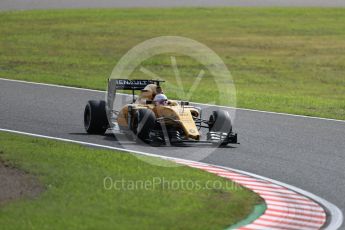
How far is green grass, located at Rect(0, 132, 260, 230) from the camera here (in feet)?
34.7

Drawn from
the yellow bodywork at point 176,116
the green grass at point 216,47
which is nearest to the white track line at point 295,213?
the yellow bodywork at point 176,116

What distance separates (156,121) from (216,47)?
66.3 feet

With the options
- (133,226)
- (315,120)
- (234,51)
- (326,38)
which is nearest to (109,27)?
(234,51)

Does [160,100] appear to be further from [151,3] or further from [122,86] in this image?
[151,3]

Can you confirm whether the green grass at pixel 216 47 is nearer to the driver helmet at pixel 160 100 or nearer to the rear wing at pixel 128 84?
the rear wing at pixel 128 84

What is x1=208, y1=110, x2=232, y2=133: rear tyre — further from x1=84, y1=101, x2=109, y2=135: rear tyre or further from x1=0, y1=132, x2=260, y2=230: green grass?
x1=0, y1=132, x2=260, y2=230: green grass

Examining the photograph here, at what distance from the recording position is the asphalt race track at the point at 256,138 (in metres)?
14.8

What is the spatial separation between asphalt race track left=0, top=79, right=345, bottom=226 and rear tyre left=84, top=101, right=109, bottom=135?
0.65ft

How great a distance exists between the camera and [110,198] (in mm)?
11812

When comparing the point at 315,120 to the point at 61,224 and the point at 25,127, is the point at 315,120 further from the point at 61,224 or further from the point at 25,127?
the point at 61,224

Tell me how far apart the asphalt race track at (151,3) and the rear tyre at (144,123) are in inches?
1140

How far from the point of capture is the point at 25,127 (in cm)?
1906

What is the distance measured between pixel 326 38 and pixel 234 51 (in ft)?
16.5

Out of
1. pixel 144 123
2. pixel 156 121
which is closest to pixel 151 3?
pixel 156 121
